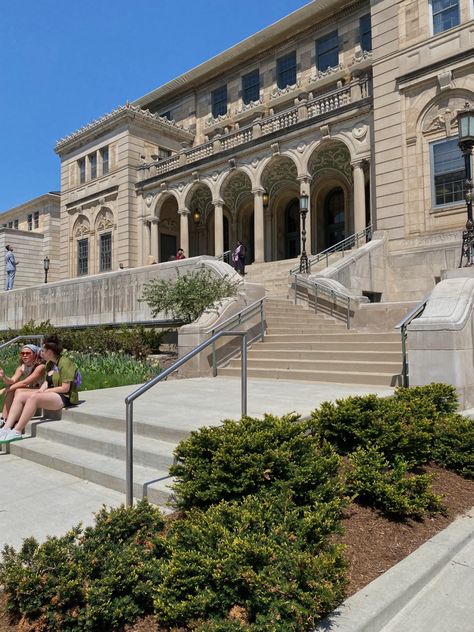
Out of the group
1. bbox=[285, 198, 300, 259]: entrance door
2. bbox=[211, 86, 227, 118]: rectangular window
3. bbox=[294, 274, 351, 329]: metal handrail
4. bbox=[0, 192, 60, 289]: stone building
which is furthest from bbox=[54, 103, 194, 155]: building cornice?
bbox=[294, 274, 351, 329]: metal handrail

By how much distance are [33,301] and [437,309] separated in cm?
1938

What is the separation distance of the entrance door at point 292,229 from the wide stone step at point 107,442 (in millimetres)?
23140

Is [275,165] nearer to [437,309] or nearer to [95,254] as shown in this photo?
[95,254]

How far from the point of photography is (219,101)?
102 ft

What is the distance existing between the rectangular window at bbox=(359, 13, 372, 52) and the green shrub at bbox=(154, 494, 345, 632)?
87.3 feet

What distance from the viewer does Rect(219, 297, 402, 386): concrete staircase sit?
28.3 ft

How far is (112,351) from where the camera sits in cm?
1277

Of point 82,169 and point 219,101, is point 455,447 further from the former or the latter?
point 82,169

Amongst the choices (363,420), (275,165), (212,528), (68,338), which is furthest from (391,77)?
(212,528)

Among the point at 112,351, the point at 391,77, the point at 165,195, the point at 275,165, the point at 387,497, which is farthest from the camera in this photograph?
the point at 165,195

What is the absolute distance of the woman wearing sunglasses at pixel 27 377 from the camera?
6391 mm

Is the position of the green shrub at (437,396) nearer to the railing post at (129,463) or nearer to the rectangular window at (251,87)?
the railing post at (129,463)

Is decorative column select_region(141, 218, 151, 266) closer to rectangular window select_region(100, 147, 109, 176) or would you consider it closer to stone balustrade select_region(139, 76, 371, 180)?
stone balustrade select_region(139, 76, 371, 180)

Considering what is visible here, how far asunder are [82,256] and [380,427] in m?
32.6
